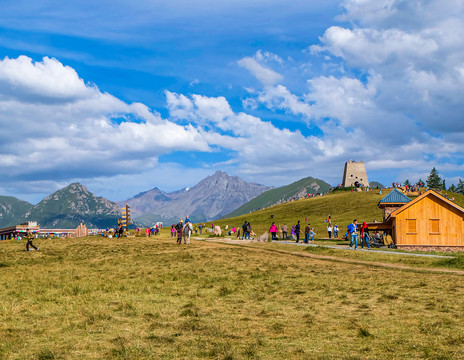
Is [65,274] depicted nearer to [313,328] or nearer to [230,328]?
[230,328]

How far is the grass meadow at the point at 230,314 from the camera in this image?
31.3 ft

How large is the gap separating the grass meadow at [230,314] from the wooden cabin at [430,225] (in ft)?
64.6

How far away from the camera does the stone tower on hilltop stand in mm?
141500

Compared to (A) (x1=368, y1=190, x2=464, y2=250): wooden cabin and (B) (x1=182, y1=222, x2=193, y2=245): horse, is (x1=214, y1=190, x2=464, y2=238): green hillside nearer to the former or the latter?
(A) (x1=368, y1=190, x2=464, y2=250): wooden cabin

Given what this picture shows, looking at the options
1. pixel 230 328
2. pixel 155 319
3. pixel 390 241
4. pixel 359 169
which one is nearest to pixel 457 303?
pixel 230 328

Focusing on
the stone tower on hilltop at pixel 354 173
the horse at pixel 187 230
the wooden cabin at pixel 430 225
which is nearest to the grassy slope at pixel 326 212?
the wooden cabin at pixel 430 225

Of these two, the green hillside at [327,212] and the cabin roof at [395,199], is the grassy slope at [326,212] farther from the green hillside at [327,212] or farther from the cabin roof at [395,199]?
the cabin roof at [395,199]

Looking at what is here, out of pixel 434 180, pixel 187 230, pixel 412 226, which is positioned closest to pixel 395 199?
pixel 412 226

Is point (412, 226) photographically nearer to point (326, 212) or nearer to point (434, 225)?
point (434, 225)

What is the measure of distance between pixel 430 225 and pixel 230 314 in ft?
112

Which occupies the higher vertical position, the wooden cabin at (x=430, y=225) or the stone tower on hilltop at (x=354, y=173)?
the stone tower on hilltop at (x=354, y=173)

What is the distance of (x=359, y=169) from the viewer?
142 meters

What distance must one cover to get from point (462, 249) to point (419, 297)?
2985cm

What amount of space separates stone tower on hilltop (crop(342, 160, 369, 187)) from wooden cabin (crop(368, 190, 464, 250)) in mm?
100852
